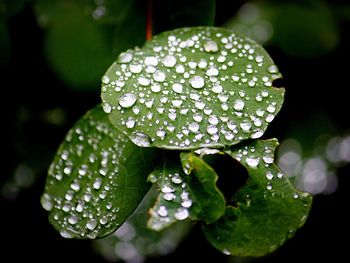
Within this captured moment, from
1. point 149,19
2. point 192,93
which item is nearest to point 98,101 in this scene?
point 149,19

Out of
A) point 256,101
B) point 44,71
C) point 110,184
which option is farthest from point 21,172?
point 256,101

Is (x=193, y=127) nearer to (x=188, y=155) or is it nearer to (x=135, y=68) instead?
(x=188, y=155)

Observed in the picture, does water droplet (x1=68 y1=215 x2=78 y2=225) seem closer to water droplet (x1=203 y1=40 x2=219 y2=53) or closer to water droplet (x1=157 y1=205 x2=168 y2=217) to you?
water droplet (x1=157 y1=205 x2=168 y2=217)

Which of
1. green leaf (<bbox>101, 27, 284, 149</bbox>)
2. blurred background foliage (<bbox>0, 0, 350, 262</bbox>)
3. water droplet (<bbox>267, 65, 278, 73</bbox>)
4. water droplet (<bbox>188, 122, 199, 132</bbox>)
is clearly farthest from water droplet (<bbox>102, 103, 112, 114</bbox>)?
blurred background foliage (<bbox>0, 0, 350, 262</bbox>)

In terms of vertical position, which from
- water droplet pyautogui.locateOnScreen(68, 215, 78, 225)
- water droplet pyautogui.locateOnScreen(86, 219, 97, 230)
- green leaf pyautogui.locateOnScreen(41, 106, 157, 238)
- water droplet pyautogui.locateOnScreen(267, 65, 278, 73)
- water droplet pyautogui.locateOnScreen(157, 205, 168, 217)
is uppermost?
water droplet pyautogui.locateOnScreen(267, 65, 278, 73)

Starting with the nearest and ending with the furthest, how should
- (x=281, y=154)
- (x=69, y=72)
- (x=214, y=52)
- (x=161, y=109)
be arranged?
1. (x=161, y=109)
2. (x=214, y=52)
3. (x=69, y=72)
4. (x=281, y=154)

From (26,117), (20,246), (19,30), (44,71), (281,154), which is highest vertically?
(19,30)

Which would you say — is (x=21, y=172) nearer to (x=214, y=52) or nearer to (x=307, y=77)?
(x=214, y=52)

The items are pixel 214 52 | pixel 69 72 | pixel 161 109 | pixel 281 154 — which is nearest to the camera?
pixel 161 109
